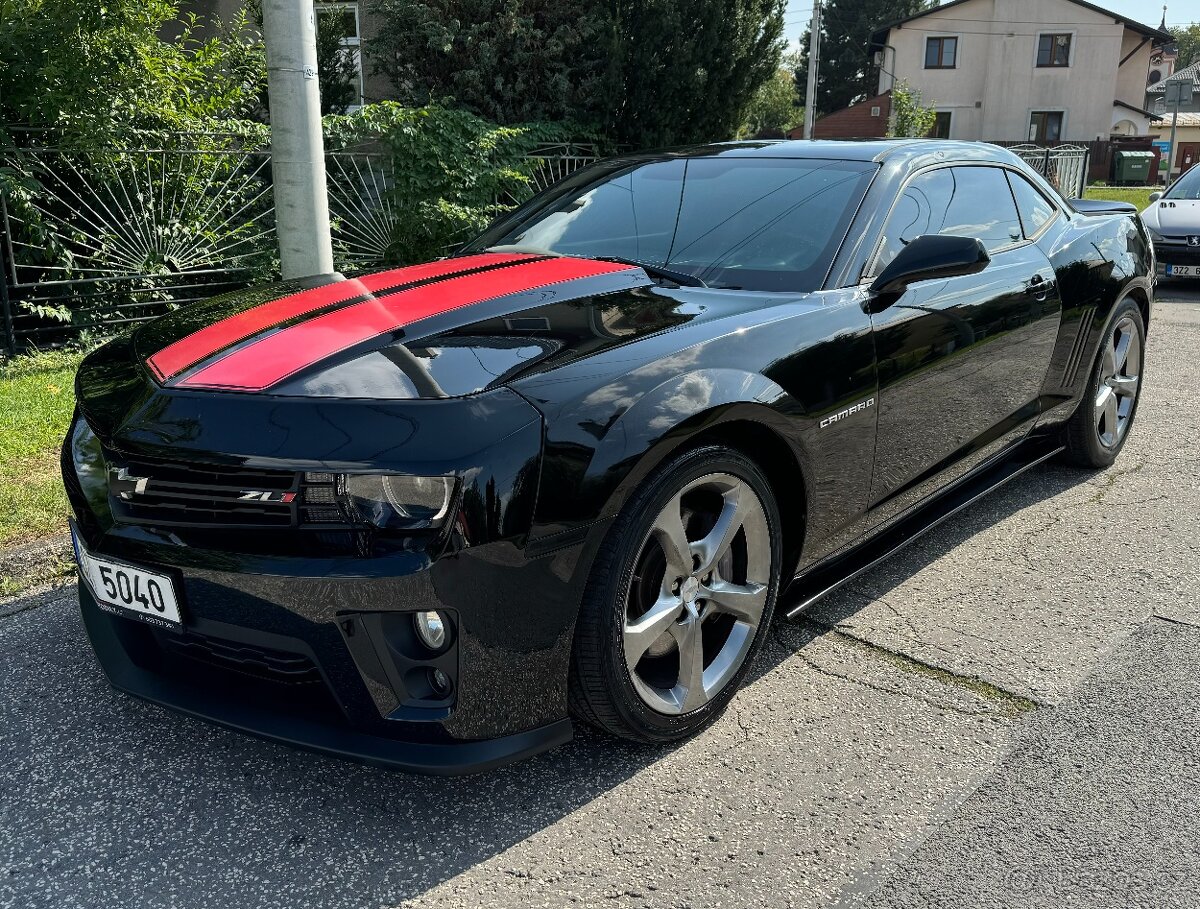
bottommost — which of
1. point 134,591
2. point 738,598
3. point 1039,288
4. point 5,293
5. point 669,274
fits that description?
point 738,598

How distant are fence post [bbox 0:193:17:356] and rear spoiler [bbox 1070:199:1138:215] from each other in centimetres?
632

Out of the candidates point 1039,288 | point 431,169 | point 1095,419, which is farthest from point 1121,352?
point 431,169

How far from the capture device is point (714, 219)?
3.25m

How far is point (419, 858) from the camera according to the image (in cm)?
211

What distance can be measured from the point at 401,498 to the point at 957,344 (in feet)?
6.77

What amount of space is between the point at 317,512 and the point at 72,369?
5.20 m

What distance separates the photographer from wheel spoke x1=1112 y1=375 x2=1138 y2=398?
4.64 m

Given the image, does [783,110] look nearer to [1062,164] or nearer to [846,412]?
[1062,164]

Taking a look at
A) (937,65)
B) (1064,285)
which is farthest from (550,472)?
(937,65)

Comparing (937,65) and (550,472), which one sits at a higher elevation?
(937,65)

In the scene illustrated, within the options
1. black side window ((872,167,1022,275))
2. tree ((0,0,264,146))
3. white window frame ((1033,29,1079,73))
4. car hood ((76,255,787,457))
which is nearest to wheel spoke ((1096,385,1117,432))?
black side window ((872,167,1022,275))

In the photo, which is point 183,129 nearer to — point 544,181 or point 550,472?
point 544,181

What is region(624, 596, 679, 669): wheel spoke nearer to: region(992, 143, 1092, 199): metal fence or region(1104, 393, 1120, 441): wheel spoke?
region(1104, 393, 1120, 441): wheel spoke

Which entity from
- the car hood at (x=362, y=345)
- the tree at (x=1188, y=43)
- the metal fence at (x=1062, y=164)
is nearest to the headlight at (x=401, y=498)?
the car hood at (x=362, y=345)
